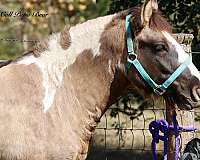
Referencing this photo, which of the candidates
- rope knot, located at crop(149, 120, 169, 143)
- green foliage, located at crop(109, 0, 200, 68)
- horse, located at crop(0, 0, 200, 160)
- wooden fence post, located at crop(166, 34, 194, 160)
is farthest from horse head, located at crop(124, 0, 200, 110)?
green foliage, located at crop(109, 0, 200, 68)

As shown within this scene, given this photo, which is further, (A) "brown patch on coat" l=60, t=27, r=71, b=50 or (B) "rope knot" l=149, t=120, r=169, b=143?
(B) "rope knot" l=149, t=120, r=169, b=143

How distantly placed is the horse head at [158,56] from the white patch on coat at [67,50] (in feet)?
0.70

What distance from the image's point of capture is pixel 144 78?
151 inches

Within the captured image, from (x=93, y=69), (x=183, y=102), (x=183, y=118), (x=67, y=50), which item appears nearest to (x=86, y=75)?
(x=93, y=69)

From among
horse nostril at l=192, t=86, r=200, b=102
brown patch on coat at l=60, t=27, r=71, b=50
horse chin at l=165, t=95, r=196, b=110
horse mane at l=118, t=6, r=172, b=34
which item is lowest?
horse chin at l=165, t=95, r=196, b=110

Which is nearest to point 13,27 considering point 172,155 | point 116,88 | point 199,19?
point 199,19

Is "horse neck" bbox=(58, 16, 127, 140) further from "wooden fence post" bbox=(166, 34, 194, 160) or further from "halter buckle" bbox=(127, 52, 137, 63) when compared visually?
"wooden fence post" bbox=(166, 34, 194, 160)

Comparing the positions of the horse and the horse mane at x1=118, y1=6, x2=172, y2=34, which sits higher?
the horse mane at x1=118, y1=6, x2=172, y2=34

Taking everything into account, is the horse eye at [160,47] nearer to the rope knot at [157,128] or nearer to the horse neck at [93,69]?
the horse neck at [93,69]

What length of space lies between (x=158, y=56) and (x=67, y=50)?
613mm

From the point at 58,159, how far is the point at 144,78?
2.57 ft

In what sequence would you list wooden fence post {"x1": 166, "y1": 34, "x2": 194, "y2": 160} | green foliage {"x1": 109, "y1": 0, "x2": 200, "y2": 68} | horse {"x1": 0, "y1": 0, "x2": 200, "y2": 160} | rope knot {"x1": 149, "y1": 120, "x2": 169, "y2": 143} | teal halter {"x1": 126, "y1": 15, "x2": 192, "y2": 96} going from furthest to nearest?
green foliage {"x1": 109, "y1": 0, "x2": 200, "y2": 68}, wooden fence post {"x1": 166, "y1": 34, "x2": 194, "y2": 160}, rope knot {"x1": 149, "y1": 120, "x2": 169, "y2": 143}, teal halter {"x1": 126, "y1": 15, "x2": 192, "y2": 96}, horse {"x1": 0, "y1": 0, "x2": 200, "y2": 160}

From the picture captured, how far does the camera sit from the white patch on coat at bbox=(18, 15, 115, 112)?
3.84m

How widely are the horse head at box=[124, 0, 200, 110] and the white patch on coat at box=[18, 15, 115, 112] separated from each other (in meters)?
0.21
